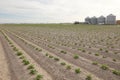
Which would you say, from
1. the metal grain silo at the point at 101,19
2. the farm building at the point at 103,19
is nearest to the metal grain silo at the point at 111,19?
the farm building at the point at 103,19

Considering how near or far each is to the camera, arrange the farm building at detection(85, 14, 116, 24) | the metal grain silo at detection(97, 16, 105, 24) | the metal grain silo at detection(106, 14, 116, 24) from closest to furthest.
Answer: the metal grain silo at detection(106, 14, 116, 24) → the farm building at detection(85, 14, 116, 24) → the metal grain silo at detection(97, 16, 105, 24)

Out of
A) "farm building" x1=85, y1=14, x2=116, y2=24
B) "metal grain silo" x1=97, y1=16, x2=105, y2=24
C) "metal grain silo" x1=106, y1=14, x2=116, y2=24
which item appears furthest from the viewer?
"metal grain silo" x1=97, y1=16, x2=105, y2=24

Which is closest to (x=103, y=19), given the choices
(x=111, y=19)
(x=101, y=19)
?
(x=101, y=19)

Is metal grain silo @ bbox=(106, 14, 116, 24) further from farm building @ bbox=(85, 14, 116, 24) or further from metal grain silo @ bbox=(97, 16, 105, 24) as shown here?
metal grain silo @ bbox=(97, 16, 105, 24)

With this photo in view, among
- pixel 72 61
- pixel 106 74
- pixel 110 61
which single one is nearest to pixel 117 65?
pixel 110 61

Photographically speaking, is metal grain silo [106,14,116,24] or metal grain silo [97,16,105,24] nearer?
metal grain silo [106,14,116,24]

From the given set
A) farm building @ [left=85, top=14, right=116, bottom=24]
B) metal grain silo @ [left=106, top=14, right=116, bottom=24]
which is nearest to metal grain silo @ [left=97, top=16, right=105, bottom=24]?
farm building @ [left=85, top=14, right=116, bottom=24]

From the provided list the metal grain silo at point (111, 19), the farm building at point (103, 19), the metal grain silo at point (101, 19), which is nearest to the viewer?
the metal grain silo at point (111, 19)

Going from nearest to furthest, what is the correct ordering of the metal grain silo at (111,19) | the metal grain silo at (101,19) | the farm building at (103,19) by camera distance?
the metal grain silo at (111,19)
the farm building at (103,19)
the metal grain silo at (101,19)

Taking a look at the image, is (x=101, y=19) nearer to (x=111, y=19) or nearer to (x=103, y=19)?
(x=103, y=19)

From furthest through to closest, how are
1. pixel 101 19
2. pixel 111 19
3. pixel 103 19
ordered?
pixel 101 19, pixel 103 19, pixel 111 19

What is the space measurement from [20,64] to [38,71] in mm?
2302

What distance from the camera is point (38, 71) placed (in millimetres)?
10469

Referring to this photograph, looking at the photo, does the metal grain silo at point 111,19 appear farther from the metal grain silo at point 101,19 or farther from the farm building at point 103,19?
the metal grain silo at point 101,19
